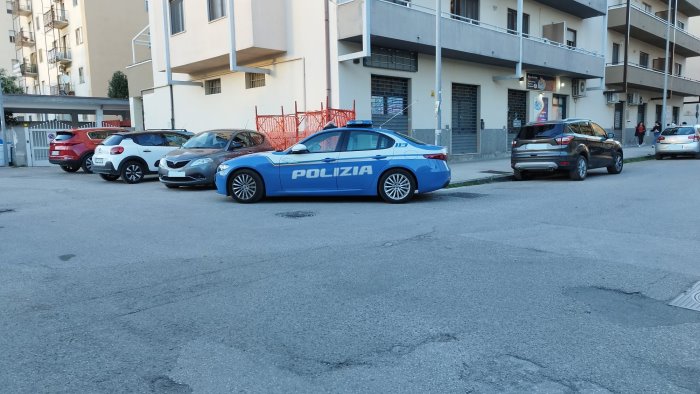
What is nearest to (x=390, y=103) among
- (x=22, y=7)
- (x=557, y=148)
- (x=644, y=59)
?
(x=557, y=148)

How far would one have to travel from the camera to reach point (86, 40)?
40406mm

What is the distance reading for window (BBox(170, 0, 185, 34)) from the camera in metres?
21.8

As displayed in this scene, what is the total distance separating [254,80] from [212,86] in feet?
11.2

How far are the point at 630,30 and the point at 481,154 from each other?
1753 cm

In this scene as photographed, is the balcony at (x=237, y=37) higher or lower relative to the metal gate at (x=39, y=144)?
higher

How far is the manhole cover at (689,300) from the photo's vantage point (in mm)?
4586

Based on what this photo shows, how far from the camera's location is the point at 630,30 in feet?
108

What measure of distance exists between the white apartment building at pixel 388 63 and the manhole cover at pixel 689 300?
12.7 m

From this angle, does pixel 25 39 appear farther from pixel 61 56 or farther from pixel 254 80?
pixel 254 80

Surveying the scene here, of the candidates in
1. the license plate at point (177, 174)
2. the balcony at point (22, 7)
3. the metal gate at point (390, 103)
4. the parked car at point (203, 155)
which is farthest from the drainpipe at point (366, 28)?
the balcony at point (22, 7)

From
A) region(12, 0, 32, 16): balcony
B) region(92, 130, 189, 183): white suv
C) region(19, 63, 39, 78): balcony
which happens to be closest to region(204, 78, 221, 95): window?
region(92, 130, 189, 183): white suv

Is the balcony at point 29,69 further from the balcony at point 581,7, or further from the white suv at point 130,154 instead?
the balcony at point 581,7

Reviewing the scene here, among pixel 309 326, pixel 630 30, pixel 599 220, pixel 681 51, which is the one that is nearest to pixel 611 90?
pixel 630 30

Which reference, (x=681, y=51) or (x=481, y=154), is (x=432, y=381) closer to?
(x=481, y=154)
